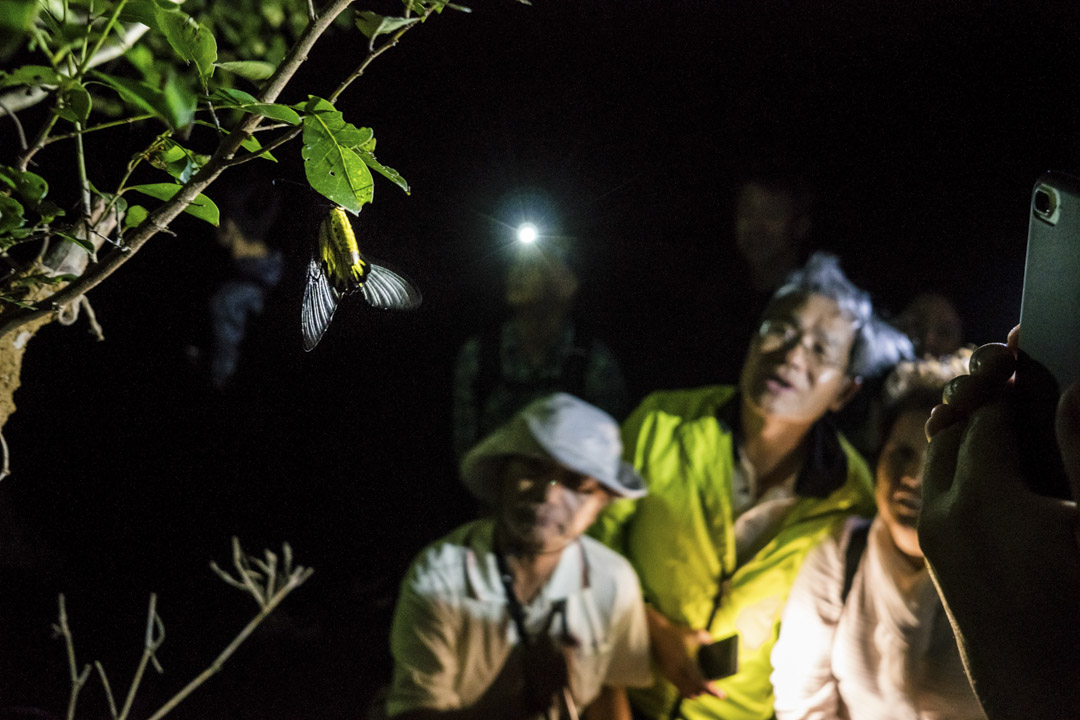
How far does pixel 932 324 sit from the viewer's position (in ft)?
7.16

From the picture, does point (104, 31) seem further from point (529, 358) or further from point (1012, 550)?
point (529, 358)

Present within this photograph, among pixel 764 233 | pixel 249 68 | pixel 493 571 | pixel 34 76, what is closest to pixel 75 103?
pixel 34 76

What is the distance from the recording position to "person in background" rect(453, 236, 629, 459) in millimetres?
2014

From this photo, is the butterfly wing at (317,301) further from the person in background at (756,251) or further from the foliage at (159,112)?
the person in background at (756,251)

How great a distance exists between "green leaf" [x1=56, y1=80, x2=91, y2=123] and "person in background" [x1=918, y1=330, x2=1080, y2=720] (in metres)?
0.68

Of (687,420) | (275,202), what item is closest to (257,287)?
(275,202)

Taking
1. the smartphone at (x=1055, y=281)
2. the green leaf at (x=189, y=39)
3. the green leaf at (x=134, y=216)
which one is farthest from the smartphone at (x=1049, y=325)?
the green leaf at (x=134, y=216)

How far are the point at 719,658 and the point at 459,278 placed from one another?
133 centimetres

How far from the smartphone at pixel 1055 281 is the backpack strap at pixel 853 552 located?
1.48 m

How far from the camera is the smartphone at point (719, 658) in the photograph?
6.57ft

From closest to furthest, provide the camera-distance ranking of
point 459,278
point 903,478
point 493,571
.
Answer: point 459,278, point 903,478, point 493,571

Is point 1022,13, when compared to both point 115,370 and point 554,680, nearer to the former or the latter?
point 554,680

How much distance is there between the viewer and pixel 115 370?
1.62 metres

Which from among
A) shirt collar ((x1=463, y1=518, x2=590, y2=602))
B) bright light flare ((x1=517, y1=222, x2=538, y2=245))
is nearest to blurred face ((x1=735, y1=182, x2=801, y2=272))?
bright light flare ((x1=517, y1=222, x2=538, y2=245))
